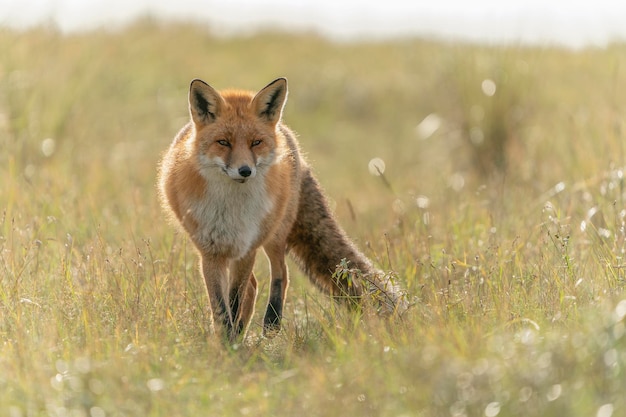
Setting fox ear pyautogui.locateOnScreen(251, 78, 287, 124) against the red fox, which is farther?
fox ear pyautogui.locateOnScreen(251, 78, 287, 124)

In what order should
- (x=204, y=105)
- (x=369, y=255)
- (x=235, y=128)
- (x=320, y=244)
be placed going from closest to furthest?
(x=235, y=128), (x=204, y=105), (x=320, y=244), (x=369, y=255)

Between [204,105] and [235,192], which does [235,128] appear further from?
[235,192]

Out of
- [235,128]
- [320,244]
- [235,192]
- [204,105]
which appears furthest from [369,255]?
[204,105]

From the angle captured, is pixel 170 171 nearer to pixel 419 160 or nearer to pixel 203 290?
pixel 203 290

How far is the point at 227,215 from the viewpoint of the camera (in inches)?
214

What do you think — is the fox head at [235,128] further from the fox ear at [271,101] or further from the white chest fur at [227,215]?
the white chest fur at [227,215]

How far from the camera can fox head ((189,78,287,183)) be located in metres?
5.23

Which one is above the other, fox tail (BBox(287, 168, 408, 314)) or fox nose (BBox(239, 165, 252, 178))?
fox nose (BBox(239, 165, 252, 178))

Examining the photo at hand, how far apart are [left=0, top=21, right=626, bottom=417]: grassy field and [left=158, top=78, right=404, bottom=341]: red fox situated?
0.24 metres

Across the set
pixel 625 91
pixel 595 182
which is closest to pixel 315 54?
pixel 625 91

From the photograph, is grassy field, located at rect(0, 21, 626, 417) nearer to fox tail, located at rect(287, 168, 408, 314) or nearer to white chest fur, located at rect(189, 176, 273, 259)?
fox tail, located at rect(287, 168, 408, 314)

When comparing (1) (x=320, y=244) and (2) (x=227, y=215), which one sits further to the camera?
(1) (x=320, y=244)

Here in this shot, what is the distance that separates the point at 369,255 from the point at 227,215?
1.44 m

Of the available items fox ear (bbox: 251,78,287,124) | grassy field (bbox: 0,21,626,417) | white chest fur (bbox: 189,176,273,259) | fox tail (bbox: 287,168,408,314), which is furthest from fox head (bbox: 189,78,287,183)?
grassy field (bbox: 0,21,626,417)
